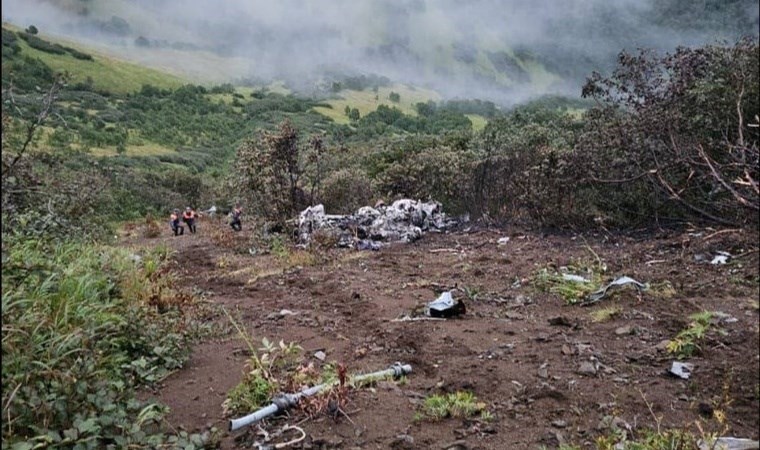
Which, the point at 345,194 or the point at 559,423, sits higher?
the point at 345,194

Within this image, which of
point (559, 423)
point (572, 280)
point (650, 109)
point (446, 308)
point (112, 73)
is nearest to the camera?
point (559, 423)

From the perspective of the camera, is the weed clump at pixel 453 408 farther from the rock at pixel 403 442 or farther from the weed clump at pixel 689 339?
the weed clump at pixel 689 339

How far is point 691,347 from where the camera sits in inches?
132

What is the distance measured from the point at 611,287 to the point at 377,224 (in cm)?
636

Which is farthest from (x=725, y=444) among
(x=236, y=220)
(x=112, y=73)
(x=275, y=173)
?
(x=112, y=73)

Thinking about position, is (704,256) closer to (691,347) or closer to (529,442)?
(691,347)

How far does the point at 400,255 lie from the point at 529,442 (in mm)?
6179

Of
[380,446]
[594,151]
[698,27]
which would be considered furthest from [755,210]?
[594,151]

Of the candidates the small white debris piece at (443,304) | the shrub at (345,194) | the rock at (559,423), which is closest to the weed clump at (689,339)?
the rock at (559,423)

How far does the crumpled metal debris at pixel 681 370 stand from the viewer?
10.1 feet

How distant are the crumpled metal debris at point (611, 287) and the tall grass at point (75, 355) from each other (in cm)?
332

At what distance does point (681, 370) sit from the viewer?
313cm

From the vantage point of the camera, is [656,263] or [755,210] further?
[656,263]

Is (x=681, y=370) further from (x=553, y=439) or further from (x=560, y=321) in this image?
(x=560, y=321)
